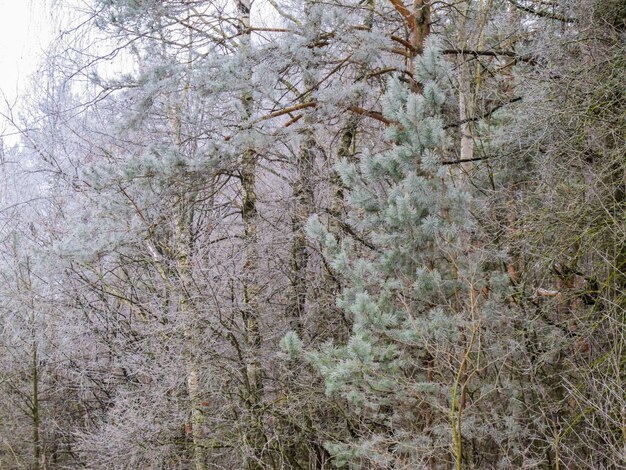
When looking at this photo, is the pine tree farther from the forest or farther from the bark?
the bark

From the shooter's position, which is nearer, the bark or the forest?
the forest

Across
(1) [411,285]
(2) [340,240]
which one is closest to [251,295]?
(2) [340,240]

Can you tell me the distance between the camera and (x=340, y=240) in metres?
6.64

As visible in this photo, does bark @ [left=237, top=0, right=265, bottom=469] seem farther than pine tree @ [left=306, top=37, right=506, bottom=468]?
Yes

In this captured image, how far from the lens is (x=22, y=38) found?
7555 millimetres

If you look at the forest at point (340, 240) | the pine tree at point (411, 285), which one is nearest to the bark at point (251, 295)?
the forest at point (340, 240)

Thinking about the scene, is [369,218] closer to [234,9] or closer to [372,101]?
[372,101]

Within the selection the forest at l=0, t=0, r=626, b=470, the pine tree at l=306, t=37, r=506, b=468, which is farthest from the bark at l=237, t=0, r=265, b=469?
the pine tree at l=306, t=37, r=506, b=468

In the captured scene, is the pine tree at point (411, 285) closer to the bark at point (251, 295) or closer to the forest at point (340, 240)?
the forest at point (340, 240)

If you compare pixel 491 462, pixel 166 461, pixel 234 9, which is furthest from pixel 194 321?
pixel 234 9

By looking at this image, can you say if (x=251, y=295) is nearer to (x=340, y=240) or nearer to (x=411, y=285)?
(x=340, y=240)

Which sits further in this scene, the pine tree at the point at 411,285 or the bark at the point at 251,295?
the bark at the point at 251,295

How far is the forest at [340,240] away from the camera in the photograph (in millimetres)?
4754

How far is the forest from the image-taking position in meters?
4.75
